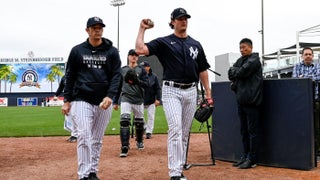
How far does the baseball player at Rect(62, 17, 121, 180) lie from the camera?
486cm

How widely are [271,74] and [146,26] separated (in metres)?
25.8

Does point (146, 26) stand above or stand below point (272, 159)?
above

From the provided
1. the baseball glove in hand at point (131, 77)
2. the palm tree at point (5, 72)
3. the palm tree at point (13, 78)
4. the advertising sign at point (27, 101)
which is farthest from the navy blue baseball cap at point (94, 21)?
the palm tree at point (5, 72)

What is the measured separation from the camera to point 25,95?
7062cm

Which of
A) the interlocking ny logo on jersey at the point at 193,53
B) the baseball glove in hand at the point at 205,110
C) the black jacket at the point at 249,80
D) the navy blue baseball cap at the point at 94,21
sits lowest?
the baseball glove in hand at the point at 205,110

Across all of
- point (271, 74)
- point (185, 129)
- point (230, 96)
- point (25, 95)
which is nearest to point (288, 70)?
point (271, 74)

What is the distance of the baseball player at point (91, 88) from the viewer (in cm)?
486

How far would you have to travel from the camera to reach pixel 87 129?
485cm

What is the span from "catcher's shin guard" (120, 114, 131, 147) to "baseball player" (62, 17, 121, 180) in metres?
2.43

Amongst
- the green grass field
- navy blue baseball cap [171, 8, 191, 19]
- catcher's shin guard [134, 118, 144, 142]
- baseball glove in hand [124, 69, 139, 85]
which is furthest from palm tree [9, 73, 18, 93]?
navy blue baseball cap [171, 8, 191, 19]

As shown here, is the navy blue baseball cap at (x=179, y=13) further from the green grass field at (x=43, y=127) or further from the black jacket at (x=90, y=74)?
the green grass field at (x=43, y=127)

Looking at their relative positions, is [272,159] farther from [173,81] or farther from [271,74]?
[271,74]

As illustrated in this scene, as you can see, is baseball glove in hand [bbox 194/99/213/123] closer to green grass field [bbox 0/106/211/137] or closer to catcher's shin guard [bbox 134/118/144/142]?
catcher's shin guard [bbox 134/118/144/142]

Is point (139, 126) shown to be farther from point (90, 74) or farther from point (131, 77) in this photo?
point (90, 74)
